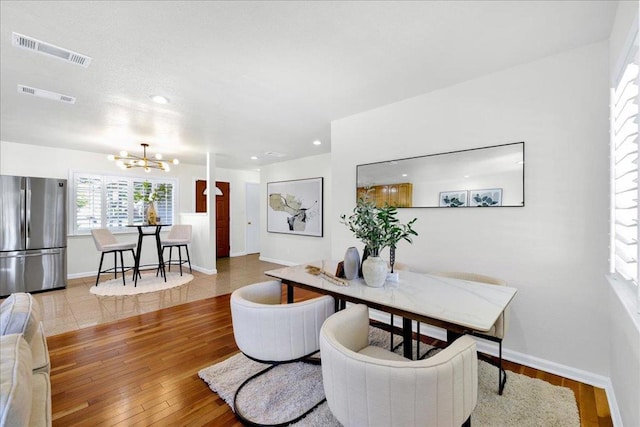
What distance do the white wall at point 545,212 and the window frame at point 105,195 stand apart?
5981 millimetres

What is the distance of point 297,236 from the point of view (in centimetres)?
637

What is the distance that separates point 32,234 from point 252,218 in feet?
15.1

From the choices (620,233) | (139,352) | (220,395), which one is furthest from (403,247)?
(139,352)

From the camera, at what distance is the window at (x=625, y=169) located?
145cm

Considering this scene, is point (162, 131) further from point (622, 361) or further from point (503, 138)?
point (622, 361)

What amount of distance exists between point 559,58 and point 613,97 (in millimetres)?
493

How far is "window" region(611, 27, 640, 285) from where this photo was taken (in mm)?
1449

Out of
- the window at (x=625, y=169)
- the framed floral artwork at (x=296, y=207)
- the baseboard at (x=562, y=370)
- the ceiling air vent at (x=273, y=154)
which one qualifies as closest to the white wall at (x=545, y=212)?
the baseboard at (x=562, y=370)

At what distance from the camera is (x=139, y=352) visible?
2.57 m

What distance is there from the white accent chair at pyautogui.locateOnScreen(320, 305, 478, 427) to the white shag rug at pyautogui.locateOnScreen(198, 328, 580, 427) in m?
0.74

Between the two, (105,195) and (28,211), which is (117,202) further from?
(28,211)

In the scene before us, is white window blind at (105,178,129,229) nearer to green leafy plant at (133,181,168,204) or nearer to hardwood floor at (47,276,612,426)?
green leafy plant at (133,181,168,204)

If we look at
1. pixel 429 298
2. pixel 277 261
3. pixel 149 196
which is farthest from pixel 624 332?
pixel 149 196

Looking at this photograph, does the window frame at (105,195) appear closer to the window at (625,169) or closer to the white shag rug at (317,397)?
the white shag rug at (317,397)
